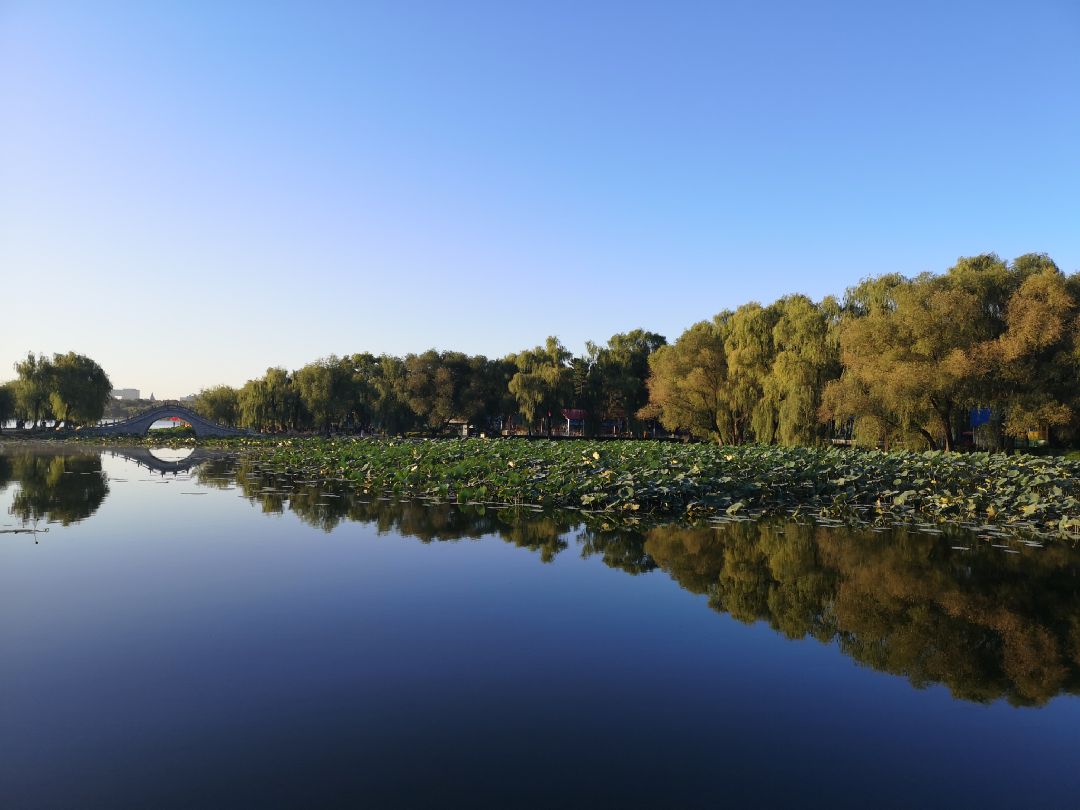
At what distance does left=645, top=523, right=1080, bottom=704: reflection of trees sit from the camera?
6.39m

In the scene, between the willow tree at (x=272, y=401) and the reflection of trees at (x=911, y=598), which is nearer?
the reflection of trees at (x=911, y=598)

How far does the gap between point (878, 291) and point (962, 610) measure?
25131 millimetres

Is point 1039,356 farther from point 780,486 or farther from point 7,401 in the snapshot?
point 7,401

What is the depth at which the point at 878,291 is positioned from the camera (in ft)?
98.2

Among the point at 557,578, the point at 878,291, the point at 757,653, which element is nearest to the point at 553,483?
the point at 557,578

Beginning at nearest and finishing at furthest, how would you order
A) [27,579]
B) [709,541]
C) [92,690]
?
[92,690]
[27,579]
[709,541]

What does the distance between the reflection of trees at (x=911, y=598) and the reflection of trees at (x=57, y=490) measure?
1294cm

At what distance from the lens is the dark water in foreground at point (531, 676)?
412 centimetres

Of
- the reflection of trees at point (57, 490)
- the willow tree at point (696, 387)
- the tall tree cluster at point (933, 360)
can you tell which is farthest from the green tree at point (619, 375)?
the reflection of trees at point (57, 490)

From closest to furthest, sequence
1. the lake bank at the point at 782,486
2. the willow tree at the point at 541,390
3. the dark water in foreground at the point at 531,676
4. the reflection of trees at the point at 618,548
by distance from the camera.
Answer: the dark water in foreground at the point at 531,676, the reflection of trees at the point at 618,548, the lake bank at the point at 782,486, the willow tree at the point at 541,390

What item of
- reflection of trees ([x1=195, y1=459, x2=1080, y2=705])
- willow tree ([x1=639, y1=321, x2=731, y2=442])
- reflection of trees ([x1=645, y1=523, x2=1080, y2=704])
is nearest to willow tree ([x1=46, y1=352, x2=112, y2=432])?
willow tree ([x1=639, y1=321, x2=731, y2=442])

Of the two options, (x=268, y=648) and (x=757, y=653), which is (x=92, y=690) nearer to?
(x=268, y=648)

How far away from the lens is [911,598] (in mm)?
8688

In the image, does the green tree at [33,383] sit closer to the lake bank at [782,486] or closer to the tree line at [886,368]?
the tree line at [886,368]
